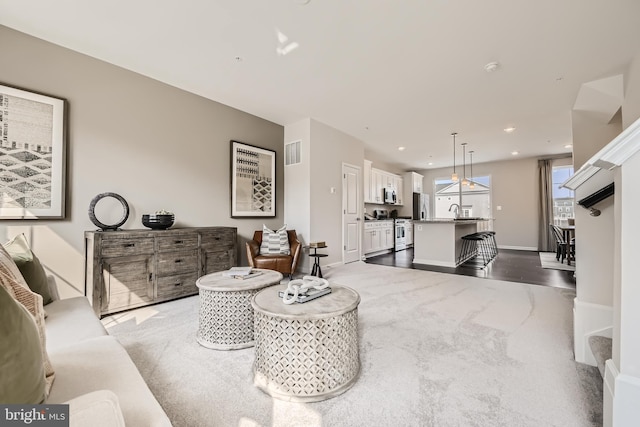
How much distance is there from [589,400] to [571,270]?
15.2 feet

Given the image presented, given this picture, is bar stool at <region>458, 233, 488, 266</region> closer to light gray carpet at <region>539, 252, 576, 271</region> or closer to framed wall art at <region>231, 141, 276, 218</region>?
light gray carpet at <region>539, 252, 576, 271</region>

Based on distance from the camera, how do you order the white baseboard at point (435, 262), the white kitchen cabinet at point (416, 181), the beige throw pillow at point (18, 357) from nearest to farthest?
the beige throw pillow at point (18, 357) → the white baseboard at point (435, 262) → the white kitchen cabinet at point (416, 181)

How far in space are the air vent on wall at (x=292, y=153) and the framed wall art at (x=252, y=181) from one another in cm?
29

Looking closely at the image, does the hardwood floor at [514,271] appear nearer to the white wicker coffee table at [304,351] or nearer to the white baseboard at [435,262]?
the white baseboard at [435,262]

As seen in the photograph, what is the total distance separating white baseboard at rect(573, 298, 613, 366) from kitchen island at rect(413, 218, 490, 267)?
3.53m

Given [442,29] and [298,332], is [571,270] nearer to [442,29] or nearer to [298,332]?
[442,29]

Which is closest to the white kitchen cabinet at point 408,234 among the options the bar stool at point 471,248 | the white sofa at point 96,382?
the bar stool at point 471,248

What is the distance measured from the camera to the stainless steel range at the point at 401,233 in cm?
789

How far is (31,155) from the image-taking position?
2.62 meters

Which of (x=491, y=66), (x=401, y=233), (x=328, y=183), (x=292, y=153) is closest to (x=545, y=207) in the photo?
(x=401, y=233)

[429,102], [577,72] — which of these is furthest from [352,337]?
[577,72]

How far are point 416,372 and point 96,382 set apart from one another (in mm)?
1700

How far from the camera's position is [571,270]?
4898 millimetres

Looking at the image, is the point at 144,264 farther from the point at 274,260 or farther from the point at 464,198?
the point at 464,198
